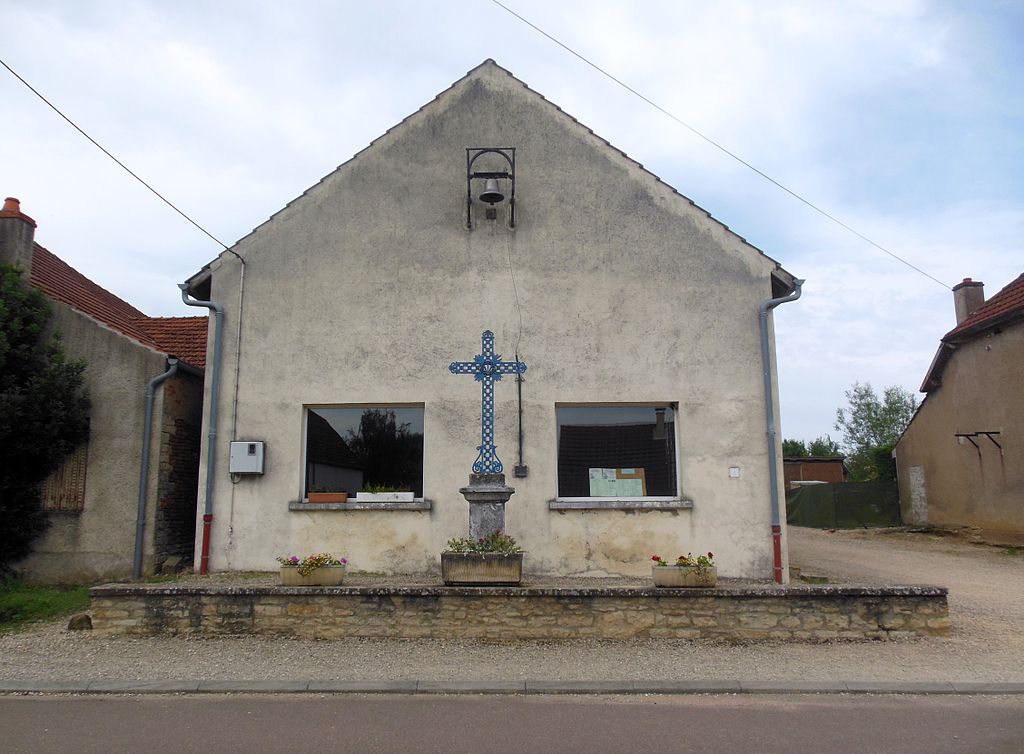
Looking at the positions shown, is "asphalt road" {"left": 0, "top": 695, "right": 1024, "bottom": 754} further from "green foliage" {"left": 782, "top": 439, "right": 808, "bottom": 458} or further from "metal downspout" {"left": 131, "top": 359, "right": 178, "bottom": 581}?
"green foliage" {"left": 782, "top": 439, "right": 808, "bottom": 458}

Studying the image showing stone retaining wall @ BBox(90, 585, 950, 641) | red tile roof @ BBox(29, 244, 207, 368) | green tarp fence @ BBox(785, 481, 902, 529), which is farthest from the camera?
green tarp fence @ BBox(785, 481, 902, 529)

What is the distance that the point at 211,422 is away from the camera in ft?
37.5

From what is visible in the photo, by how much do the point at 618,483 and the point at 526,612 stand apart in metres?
3.55

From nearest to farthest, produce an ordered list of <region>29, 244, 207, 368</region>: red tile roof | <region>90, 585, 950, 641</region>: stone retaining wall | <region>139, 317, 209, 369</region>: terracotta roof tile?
1. <region>90, 585, 950, 641</region>: stone retaining wall
2. <region>29, 244, 207, 368</region>: red tile roof
3. <region>139, 317, 209, 369</region>: terracotta roof tile

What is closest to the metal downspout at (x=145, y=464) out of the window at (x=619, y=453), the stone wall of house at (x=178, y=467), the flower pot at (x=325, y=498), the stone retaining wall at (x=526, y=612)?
the stone wall of house at (x=178, y=467)

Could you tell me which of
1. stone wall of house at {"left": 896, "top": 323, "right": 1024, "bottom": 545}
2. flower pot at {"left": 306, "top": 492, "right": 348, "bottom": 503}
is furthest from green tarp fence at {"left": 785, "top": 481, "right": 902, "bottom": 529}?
flower pot at {"left": 306, "top": 492, "right": 348, "bottom": 503}

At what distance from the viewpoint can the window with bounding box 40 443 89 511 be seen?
11.5 m

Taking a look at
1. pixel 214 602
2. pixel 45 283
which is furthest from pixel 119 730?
pixel 45 283

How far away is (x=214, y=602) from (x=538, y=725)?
423cm

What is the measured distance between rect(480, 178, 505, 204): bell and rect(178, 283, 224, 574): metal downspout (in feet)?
14.0

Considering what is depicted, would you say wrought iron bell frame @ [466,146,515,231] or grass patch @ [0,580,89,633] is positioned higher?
wrought iron bell frame @ [466,146,515,231]

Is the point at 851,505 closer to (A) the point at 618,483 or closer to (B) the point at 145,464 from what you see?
(A) the point at 618,483

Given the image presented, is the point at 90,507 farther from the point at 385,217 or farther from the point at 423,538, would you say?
the point at 385,217

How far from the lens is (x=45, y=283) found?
12781mm
